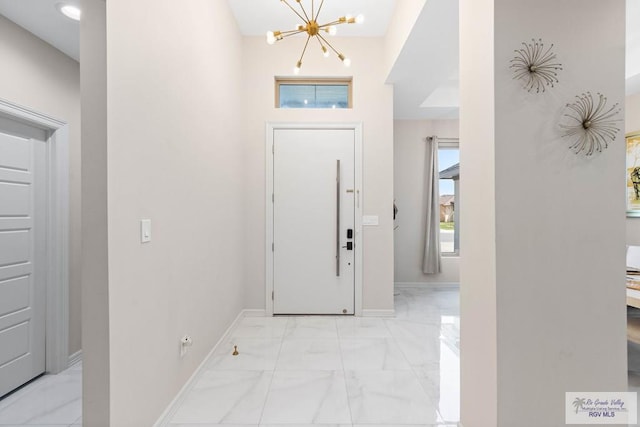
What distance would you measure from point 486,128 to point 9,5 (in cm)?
292

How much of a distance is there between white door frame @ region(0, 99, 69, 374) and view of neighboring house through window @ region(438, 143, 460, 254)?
5.03 m

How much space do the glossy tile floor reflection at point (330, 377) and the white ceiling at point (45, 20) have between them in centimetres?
268

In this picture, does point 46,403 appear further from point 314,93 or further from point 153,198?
point 314,93

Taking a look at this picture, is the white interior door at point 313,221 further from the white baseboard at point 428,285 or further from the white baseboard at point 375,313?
the white baseboard at point 428,285

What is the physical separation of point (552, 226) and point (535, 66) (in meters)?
0.69

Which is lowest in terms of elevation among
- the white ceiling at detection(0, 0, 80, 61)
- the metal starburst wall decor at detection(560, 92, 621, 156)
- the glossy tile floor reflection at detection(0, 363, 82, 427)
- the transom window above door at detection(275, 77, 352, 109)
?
the glossy tile floor reflection at detection(0, 363, 82, 427)

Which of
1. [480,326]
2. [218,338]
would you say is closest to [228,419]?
[218,338]

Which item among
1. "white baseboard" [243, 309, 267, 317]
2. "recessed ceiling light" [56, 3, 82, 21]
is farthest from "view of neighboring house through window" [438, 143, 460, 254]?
"recessed ceiling light" [56, 3, 82, 21]

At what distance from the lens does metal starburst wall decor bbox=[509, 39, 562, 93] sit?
1308 millimetres

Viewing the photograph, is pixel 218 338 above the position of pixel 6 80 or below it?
below

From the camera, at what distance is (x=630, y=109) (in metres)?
3.97

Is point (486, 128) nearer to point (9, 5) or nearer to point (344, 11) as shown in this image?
point (344, 11)

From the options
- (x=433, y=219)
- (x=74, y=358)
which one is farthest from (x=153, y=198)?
(x=433, y=219)

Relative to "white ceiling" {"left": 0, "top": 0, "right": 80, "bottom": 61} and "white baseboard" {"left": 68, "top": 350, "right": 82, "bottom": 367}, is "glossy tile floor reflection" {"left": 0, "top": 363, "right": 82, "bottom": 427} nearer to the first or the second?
"white baseboard" {"left": 68, "top": 350, "right": 82, "bottom": 367}
